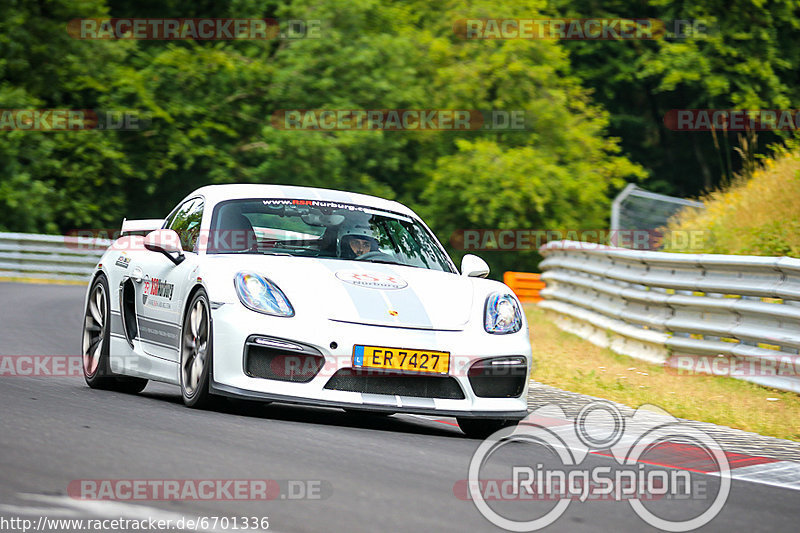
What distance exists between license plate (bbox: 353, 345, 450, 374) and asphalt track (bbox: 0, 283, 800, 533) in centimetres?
36

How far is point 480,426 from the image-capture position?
7273mm

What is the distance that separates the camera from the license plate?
22.0 feet

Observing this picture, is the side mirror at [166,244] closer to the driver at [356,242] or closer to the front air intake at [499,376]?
the driver at [356,242]

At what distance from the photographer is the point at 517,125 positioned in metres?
35.6

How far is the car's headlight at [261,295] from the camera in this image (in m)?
6.86

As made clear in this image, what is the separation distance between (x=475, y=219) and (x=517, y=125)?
3.72 metres

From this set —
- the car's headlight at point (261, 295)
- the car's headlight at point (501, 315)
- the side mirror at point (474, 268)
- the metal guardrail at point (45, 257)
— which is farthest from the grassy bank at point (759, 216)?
the metal guardrail at point (45, 257)

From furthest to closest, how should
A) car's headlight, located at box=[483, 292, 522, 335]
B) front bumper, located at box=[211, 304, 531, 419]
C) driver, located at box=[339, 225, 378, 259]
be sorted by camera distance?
driver, located at box=[339, 225, 378, 259], car's headlight, located at box=[483, 292, 522, 335], front bumper, located at box=[211, 304, 531, 419]

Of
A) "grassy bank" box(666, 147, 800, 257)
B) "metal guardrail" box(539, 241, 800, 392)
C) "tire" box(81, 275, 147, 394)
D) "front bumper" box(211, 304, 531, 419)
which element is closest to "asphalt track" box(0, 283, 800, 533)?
"front bumper" box(211, 304, 531, 419)

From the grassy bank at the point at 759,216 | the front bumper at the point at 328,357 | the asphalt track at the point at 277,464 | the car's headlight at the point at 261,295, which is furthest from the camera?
the grassy bank at the point at 759,216

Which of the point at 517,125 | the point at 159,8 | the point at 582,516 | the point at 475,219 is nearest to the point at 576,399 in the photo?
the point at 582,516

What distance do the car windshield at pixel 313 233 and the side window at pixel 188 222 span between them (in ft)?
0.70

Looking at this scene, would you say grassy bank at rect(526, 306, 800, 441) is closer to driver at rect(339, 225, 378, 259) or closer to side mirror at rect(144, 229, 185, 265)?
driver at rect(339, 225, 378, 259)

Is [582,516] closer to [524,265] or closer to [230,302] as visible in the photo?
[230,302]
